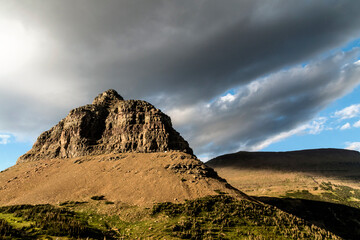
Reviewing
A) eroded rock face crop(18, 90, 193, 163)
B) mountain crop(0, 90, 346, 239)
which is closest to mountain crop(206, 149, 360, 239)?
mountain crop(0, 90, 346, 239)

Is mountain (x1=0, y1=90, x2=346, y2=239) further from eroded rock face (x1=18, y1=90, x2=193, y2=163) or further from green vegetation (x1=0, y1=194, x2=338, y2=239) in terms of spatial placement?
eroded rock face (x1=18, y1=90, x2=193, y2=163)

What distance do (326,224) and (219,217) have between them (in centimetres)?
4684

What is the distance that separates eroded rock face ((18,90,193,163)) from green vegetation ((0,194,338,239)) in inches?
1159

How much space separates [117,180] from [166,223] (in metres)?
24.4

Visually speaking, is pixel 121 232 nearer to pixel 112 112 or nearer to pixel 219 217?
pixel 219 217

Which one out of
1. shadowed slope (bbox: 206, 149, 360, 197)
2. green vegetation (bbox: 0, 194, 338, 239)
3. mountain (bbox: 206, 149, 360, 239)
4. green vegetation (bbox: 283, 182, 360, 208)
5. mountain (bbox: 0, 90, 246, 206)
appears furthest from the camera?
shadowed slope (bbox: 206, 149, 360, 197)

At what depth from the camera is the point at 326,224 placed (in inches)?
2190

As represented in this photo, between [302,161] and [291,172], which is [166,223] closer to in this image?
[291,172]

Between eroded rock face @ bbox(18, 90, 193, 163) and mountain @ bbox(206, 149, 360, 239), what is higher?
eroded rock face @ bbox(18, 90, 193, 163)

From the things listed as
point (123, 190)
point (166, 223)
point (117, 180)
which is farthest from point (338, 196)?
point (117, 180)

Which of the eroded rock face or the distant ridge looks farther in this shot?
the distant ridge

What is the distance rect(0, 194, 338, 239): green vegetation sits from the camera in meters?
22.7

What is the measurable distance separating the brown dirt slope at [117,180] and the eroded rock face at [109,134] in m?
5.30

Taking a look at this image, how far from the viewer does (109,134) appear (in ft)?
243
